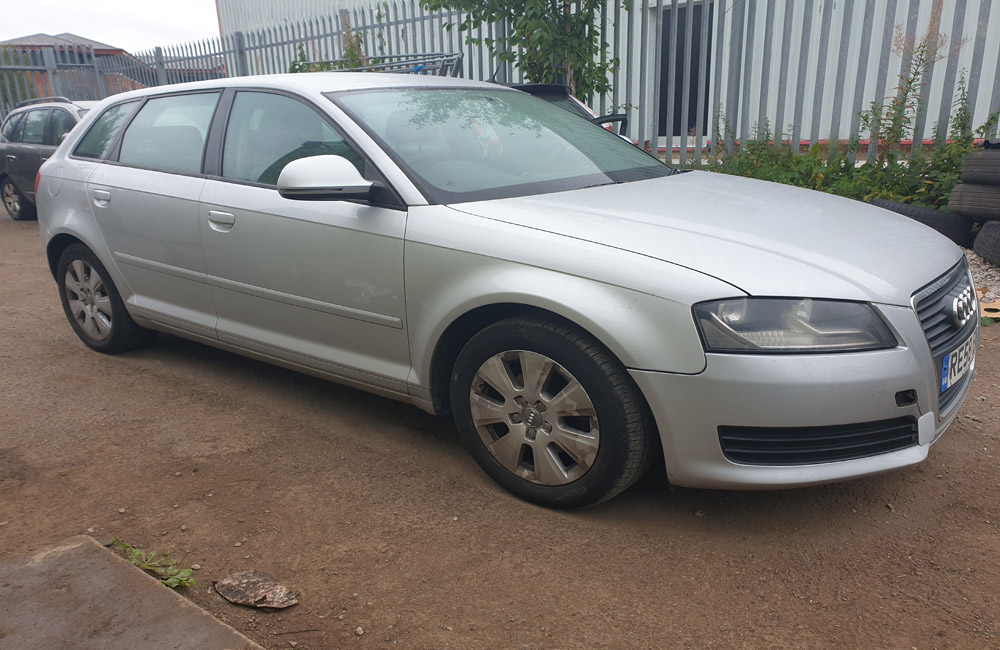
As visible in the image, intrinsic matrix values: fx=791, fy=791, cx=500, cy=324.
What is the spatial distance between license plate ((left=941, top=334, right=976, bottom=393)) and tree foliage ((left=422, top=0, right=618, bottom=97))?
595 centimetres

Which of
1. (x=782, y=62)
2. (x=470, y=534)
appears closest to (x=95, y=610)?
(x=470, y=534)

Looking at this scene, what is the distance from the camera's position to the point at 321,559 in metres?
2.53

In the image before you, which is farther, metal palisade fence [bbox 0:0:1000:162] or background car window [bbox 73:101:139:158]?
metal palisade fence [bbox 0:0:1000:162]

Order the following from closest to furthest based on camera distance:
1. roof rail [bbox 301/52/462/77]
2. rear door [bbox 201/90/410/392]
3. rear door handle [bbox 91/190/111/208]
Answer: rear door [bbox 201/90/410/392]
rear door handle [bbox 91/190/111/208]
roof rail [bbox 301/52/462/77]

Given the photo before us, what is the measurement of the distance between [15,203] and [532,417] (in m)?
10.6

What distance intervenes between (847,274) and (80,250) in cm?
401

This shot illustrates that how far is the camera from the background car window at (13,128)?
1025 centimetres

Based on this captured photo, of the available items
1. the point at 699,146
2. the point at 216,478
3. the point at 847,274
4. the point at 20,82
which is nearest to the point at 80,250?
the point at 216,478

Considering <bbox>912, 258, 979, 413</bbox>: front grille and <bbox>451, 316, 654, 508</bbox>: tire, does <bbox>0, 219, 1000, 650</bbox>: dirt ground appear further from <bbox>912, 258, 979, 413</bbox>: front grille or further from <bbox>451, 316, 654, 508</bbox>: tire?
<bbox>912, 258, 979, 413</bbox>: front grille

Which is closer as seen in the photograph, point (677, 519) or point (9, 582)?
point (9, 582)

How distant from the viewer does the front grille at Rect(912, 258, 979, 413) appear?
2.47 meters

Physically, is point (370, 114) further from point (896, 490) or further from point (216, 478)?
point (896, 490)

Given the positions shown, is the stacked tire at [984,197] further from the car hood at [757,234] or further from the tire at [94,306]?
the tire at [94,306]

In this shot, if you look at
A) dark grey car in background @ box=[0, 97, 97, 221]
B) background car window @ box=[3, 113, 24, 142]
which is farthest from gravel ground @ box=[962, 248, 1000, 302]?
background car window @ box=[3, 113, 24, 142]
